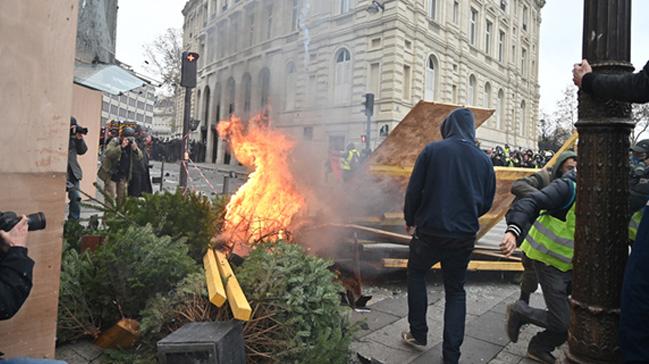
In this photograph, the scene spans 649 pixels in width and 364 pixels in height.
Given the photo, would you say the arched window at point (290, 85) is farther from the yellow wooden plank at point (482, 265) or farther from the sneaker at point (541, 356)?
the sneaker at point (541, 356)

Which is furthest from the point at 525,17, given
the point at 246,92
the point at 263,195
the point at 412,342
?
the point at 412,342

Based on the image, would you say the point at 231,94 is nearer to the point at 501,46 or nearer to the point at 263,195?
the point at 263,195

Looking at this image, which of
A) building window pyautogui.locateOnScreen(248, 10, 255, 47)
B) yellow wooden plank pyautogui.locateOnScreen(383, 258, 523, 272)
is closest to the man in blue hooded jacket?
yellow wooden plank pyautogui.locateOnScreen(383, 258, 523, 272)

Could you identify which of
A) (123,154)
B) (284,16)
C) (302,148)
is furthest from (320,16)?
(123,154)

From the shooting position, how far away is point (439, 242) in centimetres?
306

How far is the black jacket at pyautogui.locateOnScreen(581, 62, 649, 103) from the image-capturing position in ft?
5.23

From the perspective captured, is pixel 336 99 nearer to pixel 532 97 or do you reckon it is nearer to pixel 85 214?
pixel 85 214

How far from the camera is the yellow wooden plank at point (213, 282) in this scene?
8.48 feet

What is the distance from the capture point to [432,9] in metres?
22.1

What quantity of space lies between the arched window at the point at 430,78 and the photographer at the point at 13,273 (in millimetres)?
22280

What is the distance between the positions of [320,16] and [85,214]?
21.7ft

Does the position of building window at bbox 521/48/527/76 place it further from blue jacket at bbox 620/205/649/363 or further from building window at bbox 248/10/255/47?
blue jacket at bbox 620/205/649/363

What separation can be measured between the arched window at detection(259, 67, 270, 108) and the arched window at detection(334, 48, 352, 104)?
1.52m

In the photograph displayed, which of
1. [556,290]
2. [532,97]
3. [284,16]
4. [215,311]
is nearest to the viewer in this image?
[215,311]
